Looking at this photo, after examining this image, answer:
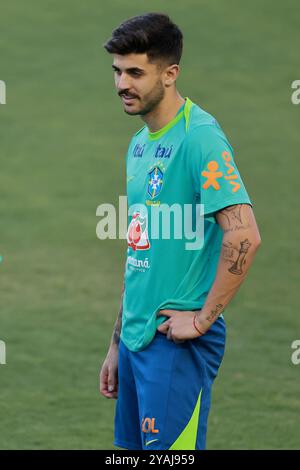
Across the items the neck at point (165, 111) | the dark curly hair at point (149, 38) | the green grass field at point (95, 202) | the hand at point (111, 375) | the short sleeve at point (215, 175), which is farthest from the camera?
the green grass field at point (95, 202)

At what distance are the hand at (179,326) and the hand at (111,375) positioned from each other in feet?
1.69

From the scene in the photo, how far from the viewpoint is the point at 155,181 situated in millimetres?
3805

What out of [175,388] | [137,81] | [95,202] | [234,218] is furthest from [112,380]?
[95,202]

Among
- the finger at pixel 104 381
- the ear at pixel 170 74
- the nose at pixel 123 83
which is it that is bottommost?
the finger at pixel 104 381

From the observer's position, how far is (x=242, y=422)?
6398 mm

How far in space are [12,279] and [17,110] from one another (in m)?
4.69

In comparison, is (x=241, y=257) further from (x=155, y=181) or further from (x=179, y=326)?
(x=155, y=181)

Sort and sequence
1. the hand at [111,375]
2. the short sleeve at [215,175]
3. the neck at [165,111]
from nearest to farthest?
the short sleeve at [215,175] → the neck at [165,111] → the hand at [111,375]

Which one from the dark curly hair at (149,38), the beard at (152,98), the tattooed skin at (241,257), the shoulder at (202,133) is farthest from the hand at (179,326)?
the dark curly hair at (149,38)

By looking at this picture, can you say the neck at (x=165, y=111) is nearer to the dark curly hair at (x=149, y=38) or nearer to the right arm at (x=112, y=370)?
the dark curly hair at (x=149, y=38)

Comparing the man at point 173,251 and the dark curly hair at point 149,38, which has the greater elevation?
the dark curly hair at point 149,38

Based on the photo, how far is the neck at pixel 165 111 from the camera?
3.82 meters
